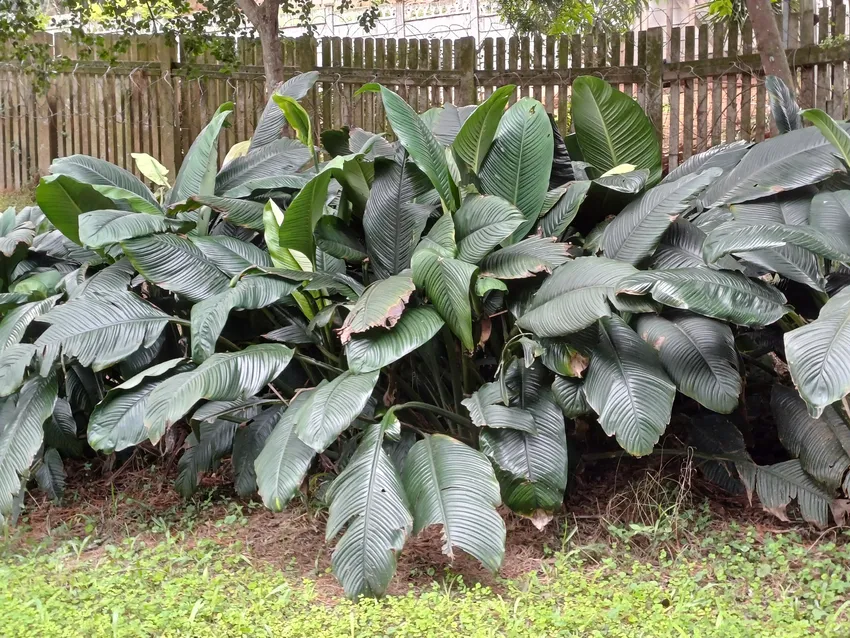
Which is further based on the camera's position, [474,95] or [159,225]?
[474,95]

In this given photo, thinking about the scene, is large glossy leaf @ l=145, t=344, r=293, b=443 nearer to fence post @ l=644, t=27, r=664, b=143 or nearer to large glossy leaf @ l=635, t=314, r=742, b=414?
large glossy leaf @ l=635, t=314, r=742, b=414

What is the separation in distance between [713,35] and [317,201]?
5.57 meters

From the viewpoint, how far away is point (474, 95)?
27.4ft

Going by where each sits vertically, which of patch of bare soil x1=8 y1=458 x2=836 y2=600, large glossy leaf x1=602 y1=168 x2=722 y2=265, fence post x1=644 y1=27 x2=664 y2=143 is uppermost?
fence post x1=644 y1=27 x2=664 y2=143

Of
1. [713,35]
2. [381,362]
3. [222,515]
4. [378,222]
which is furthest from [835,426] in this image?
[713,35]

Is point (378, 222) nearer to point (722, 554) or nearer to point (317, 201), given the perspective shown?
point (317, 201)

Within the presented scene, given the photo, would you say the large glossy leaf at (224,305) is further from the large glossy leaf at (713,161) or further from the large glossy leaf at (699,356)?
the large glossy leaf at (713,161)

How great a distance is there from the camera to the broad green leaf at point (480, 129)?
322 centimetres

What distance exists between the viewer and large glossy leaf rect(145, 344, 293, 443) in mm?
2785

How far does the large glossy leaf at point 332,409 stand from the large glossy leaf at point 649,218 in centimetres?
105

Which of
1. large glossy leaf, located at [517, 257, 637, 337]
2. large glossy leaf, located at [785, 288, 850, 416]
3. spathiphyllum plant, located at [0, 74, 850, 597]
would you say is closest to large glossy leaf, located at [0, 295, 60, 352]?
spathiphyllum plant, located at [0, 74, 850, 597]

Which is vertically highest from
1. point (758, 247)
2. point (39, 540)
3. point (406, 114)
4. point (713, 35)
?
point (713, 35)

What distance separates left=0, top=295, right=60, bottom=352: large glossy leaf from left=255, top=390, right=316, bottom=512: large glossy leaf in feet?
4.25

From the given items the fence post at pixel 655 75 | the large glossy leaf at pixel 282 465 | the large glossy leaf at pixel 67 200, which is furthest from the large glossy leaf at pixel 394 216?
the fence post at pixel 655 75
